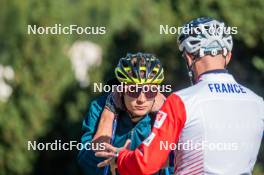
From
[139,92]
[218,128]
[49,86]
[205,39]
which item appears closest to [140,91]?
[139,92]

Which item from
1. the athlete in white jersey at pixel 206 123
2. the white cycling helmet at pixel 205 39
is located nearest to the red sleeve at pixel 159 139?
the athlete in white jersey at pixel 206 123

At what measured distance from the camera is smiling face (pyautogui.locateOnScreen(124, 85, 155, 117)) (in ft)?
19.1

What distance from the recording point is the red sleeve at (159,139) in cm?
475

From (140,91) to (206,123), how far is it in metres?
1.11

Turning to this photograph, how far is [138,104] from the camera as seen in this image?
5.86 meters

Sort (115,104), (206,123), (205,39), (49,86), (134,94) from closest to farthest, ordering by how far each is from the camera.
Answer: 1. (206,123)
2. (205,39)
3. (134,94)
4. (115,104)
5. (49,86)

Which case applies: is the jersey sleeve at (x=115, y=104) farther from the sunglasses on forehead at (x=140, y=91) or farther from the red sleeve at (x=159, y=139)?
the red sleeve at (x=159, y=139)

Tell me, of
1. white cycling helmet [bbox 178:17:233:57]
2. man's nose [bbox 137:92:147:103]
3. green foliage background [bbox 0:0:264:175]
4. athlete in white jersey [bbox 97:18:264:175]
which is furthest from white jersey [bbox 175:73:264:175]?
green foliage background [bbox 0:0:264:175]

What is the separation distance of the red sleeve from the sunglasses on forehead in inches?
37.1

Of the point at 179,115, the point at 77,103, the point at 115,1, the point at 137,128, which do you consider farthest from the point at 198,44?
the point at 115,1

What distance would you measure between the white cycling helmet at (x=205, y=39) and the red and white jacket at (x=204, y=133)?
0.45ft

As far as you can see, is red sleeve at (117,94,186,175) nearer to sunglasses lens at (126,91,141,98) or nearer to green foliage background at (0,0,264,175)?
sunglasses lens at (126,91,141,98)

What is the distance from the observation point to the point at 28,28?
12359 mm

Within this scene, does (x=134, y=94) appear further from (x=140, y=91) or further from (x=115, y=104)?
(x=115, y=104)
